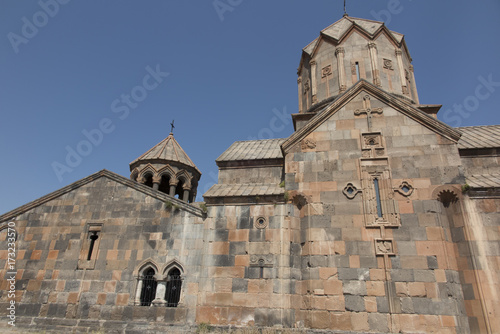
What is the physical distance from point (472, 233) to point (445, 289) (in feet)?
4.18

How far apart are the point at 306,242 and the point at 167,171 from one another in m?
7.24

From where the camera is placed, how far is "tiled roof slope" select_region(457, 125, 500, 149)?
26.6ft

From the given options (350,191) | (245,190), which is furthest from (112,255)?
(350,191)

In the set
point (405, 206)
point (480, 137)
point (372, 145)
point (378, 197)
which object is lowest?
point (405, 206)

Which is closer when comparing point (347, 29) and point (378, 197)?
point (378, 197)

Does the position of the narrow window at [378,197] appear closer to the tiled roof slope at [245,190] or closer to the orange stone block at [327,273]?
the orange stone block at [327,273]

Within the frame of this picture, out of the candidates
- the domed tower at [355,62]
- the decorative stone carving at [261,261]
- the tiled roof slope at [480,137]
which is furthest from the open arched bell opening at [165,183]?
the tiled roof slope at [480,137]

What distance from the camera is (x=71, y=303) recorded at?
764cm

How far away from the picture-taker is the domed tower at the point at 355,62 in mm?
10266

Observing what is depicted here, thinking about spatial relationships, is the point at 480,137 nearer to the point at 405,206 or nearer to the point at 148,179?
the point at 405,206

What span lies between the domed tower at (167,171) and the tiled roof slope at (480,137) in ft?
30.0

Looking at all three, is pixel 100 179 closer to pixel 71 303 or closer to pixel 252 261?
pixel 71 303

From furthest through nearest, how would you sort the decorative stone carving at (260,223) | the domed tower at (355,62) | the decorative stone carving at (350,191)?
the domed tower at (355,62) < the decorative stone carving at (260,223) < the decorative stone carving at (350,191)

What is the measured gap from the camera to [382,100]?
7.74 m
